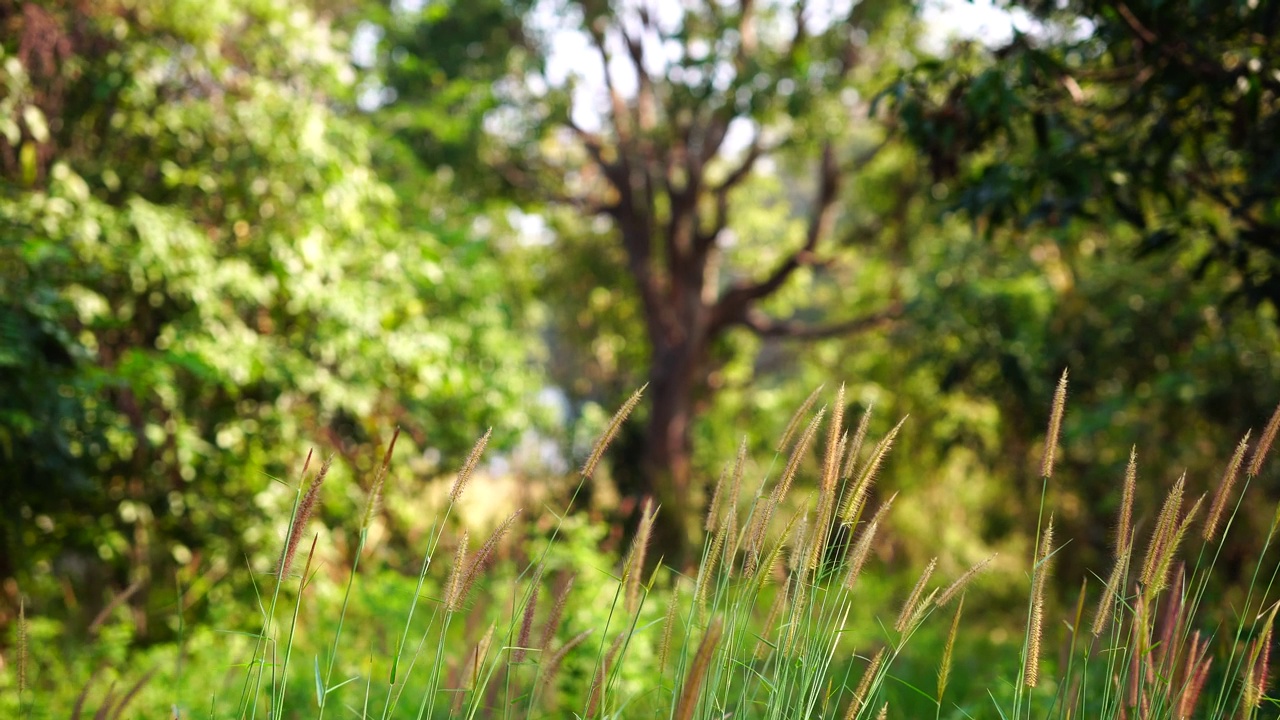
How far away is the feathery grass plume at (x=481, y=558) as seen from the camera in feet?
4.54

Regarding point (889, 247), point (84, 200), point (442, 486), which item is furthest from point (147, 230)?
point (889, 247)

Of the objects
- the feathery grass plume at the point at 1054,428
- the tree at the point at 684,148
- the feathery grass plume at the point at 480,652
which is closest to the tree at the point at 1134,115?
the feathery grass plume at the point at 1054,428

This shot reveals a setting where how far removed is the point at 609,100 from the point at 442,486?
4222mm

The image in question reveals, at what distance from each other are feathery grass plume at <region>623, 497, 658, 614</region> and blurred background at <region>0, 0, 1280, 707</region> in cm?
27

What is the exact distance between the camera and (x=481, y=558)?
4.56ft

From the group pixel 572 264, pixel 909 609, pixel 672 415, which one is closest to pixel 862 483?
pixel 909 609

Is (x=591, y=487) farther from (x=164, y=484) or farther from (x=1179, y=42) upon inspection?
(x=1179, y=42)

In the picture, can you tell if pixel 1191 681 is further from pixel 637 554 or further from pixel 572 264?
pixel 572 264

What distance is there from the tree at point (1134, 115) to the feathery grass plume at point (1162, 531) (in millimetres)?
1555

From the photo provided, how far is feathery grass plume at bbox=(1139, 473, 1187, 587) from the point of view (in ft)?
4.61

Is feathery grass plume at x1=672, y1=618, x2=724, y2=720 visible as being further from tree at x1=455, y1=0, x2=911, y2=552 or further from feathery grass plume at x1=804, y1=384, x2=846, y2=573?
tree at x1=455, y1=0, x2=911, y2=552

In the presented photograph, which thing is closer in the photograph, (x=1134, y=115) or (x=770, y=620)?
(x=770, y=620)

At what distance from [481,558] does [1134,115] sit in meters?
2.79

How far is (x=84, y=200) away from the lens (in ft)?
14.1
